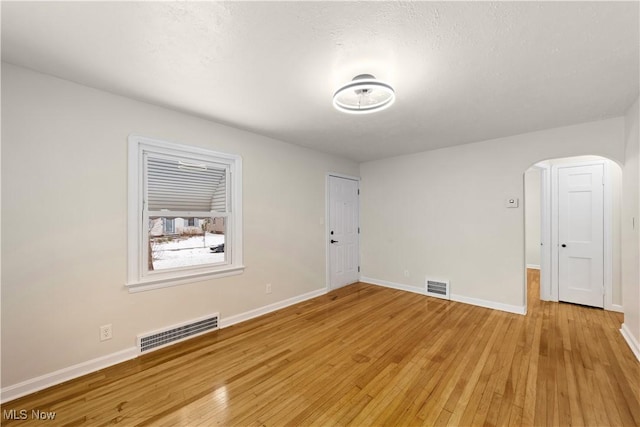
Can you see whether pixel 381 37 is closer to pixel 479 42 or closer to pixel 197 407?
pixel 479 42

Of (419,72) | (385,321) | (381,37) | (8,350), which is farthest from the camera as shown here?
(385,321)

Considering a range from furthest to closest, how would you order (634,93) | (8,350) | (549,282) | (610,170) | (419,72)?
1. (549,282)
2. (610,170)
3. (634,93)
4. (419,72)
5. (8,350)

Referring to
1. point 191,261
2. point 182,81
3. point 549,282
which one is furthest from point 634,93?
point 191,261

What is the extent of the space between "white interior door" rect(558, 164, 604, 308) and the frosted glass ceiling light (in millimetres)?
3586

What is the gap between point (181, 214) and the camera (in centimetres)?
285

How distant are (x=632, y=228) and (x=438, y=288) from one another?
2334 millimetres

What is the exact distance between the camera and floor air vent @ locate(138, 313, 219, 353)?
Result: 2.51 m

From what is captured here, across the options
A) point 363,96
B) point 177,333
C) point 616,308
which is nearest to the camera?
point 363,96

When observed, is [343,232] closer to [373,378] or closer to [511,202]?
[511,202]

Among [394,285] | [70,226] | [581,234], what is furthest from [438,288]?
[70,226]

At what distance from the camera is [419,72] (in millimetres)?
2027

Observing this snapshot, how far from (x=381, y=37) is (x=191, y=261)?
290cm

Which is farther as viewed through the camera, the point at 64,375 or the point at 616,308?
the point at 616,308

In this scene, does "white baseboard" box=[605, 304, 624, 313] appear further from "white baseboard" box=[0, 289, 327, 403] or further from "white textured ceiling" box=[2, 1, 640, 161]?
"white baseboard" box=[0, 289, 327, 403]
